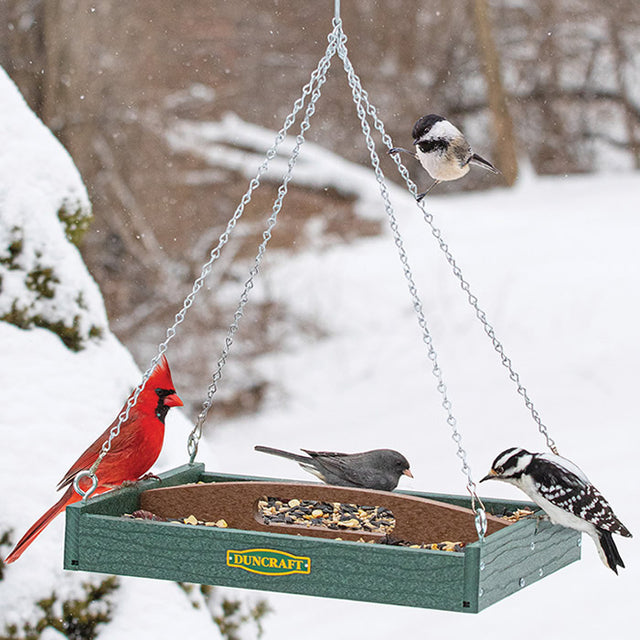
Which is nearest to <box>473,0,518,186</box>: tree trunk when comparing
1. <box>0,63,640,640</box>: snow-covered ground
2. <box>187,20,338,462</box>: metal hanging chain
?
<box>0,63,640,640</box>: snow-covered ground

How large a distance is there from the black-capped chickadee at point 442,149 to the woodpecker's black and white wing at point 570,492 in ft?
2.51

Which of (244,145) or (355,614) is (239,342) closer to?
(244,145)

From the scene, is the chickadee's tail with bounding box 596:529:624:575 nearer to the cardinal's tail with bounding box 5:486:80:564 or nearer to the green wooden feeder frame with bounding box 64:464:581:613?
the green wooden feeder frame with bounding box 64:464:581:613

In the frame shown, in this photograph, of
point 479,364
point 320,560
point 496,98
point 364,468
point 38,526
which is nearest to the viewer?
point 320,560

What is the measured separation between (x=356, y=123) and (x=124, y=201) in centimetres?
522

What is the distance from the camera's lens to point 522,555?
2.65m

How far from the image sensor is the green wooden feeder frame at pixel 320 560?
7.85 ft

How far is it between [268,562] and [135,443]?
64 centimetres

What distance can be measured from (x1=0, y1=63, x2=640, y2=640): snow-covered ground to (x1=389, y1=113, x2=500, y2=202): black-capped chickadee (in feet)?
13.6

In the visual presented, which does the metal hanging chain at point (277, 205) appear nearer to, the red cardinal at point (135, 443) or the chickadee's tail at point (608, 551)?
the red cardinal at point (135, 443)

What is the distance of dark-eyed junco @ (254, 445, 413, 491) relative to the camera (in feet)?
10.00

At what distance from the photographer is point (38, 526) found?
2797 millimetres

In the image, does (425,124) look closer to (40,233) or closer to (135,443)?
(135,443)

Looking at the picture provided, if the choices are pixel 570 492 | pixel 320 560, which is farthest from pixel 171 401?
pixel 570 492
